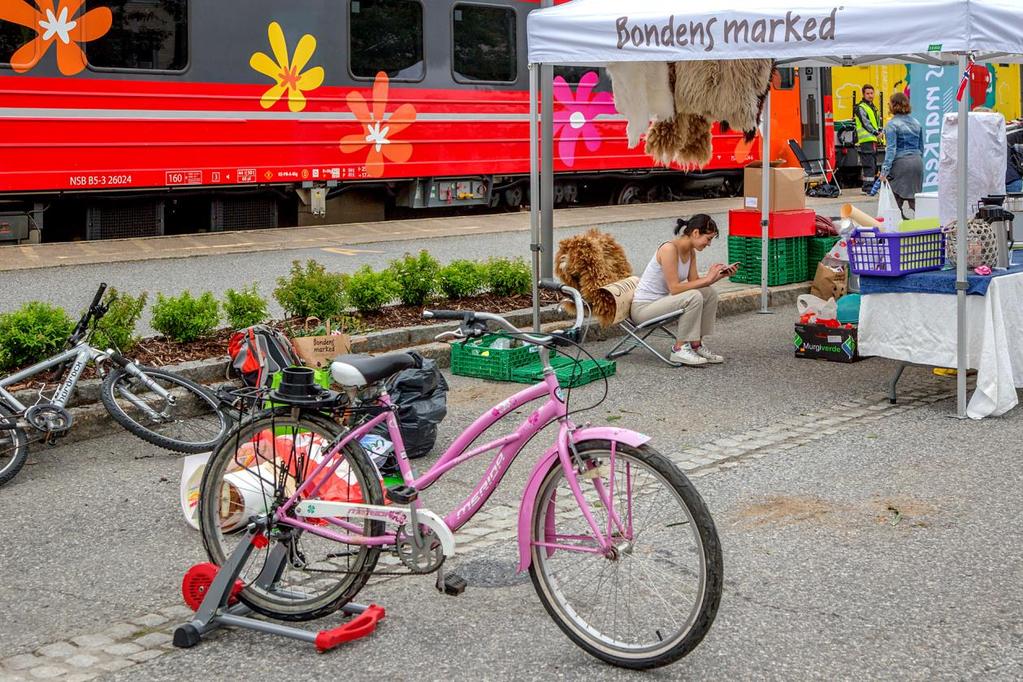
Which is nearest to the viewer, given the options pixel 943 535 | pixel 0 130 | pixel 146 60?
pixel 943 535

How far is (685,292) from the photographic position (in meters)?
9.45

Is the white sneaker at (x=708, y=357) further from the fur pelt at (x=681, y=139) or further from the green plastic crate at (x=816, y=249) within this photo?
the green plastic crate at (x=816, y=249)

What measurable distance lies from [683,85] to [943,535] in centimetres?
528

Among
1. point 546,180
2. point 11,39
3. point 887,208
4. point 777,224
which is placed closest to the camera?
point 546,180

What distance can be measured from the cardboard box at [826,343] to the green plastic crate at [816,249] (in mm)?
2922

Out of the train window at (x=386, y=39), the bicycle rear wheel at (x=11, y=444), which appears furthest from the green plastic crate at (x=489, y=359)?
the train window at (x=386, y=39)

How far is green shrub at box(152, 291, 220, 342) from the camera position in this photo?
Answer: 8.44 metres

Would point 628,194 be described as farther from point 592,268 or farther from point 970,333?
point 970,333

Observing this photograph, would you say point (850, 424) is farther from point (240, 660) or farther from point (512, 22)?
point (512, 22)

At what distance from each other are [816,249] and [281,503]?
28.8 ft

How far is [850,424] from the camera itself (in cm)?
764

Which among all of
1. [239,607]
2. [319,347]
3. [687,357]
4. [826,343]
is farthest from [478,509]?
[826,343]

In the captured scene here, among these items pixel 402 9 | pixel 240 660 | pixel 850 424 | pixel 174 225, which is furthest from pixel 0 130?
pixel 240 660

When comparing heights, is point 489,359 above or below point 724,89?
below
